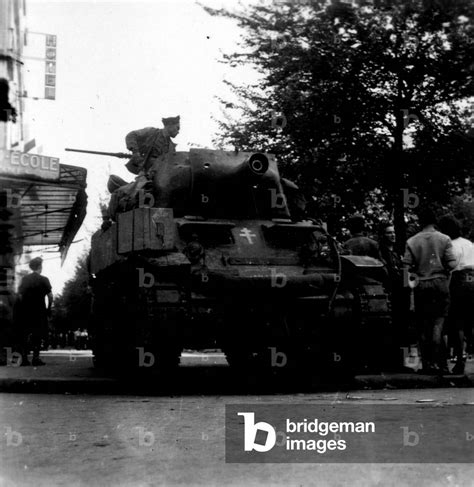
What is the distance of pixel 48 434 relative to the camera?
5453 mm

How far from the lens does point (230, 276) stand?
8.84 meters

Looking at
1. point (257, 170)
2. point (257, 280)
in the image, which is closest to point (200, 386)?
point (257, 280)

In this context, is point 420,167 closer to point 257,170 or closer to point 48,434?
point 257,170

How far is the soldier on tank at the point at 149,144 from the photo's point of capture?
11.1m

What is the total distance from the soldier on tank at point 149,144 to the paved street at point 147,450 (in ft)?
13.3

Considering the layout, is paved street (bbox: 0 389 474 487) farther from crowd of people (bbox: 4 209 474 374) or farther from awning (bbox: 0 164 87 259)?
awning (bbox: 0 164 87 259)

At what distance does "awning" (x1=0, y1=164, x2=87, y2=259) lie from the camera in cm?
1289

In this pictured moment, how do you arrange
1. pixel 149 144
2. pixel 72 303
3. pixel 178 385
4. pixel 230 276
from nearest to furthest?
pixel 230 276
pixel 178 385
pixel 149 144
pixel 72 303

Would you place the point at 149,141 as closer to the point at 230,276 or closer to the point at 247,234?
the point at 247,234

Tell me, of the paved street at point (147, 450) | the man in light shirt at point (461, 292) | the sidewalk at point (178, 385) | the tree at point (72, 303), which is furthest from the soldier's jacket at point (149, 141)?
the tree at point (72, 303)

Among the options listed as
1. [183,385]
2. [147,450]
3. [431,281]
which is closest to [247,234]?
[183,385]

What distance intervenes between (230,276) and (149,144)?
290cm

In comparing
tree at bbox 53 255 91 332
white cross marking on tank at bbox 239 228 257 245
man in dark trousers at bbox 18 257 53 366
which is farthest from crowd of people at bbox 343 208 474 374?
tree at bbox 53 255 91 332

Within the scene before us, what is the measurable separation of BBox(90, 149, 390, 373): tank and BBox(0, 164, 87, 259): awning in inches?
98.3
